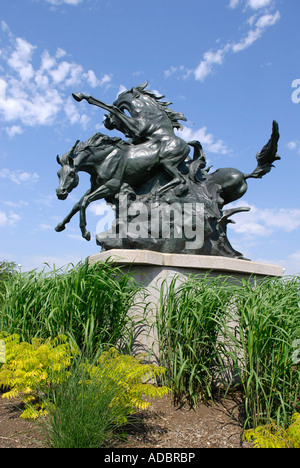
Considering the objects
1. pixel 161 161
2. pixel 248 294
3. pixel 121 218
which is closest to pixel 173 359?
pixel 248 294

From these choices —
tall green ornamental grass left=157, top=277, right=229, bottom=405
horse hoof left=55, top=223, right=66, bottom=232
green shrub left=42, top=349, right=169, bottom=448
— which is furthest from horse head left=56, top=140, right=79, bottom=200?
green shrub left=42, top=349, right=169, bottom=448

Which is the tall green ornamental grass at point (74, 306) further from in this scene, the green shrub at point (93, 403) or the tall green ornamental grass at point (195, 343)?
the green shrub at point (93, 403)

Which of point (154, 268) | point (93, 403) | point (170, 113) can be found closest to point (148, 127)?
point (170, 113)

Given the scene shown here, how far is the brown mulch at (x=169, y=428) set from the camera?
9.18ft

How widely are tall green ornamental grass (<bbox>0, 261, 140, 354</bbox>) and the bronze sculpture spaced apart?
4.25 ft

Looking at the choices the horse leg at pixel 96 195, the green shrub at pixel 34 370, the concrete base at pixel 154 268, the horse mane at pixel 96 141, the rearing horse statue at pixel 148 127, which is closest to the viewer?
the green shrub at pixel 34 370

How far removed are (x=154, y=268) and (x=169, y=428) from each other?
2118 millimetres

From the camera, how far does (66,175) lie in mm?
5848

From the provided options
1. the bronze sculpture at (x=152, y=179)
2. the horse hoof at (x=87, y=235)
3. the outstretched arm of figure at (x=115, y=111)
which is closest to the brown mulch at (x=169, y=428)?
the bronze sculpture at (x=152, y=179)

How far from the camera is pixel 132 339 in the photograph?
427 cm

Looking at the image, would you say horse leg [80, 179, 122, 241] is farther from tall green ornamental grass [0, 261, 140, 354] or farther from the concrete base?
tall green ornamental grass [0, 261, 140, 354]
